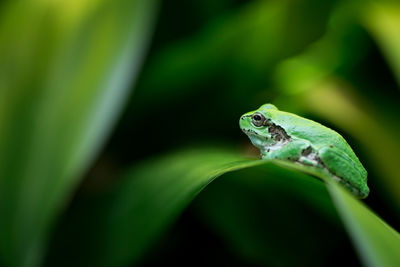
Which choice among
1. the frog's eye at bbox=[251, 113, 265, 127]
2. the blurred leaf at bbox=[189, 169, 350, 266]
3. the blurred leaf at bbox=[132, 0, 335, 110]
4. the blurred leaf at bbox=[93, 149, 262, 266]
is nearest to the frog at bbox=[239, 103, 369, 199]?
the frog's eye at bbox=[251, 113, 265, 127]

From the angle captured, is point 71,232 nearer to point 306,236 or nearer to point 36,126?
point 36,126

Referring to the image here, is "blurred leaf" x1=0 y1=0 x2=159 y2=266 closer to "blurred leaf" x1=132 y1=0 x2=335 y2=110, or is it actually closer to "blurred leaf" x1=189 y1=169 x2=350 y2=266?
"blurred leaf" x1=132 y1=0 x2=335 y2=110

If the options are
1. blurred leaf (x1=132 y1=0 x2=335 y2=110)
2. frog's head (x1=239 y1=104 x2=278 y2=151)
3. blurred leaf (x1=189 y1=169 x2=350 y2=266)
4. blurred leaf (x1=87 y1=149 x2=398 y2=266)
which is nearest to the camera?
blurred leaf (x1=87 y1=149 x2=398 y2=266)

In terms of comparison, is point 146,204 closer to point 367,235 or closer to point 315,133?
point 315,133

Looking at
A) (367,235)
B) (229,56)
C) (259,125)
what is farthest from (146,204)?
(229,56)

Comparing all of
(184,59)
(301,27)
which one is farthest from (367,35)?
(184,59)

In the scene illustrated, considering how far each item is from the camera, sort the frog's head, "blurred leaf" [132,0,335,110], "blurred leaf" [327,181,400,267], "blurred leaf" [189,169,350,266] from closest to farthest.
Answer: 1. "blurred leaf" [327,181,400,267]
2. the frog's head
3. "blurred leaf" [189,169,350,266]
4. "blurred leaf" [132,0,335,110]
